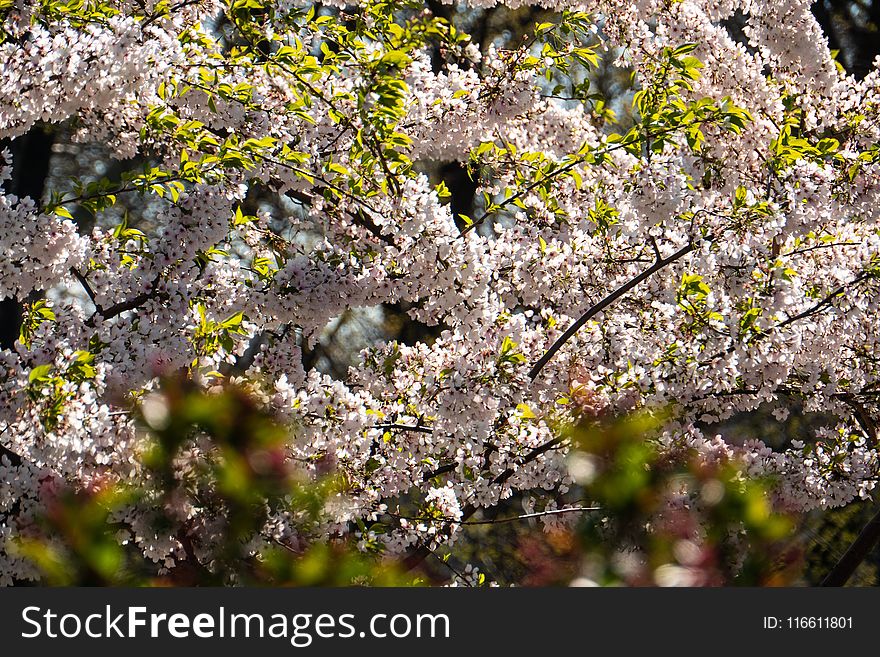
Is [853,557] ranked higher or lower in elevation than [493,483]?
lower

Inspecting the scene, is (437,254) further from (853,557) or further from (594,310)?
(853,557)

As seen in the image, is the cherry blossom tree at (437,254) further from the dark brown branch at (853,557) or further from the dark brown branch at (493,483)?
the dark brown branch at (853,557)

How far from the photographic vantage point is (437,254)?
513cm

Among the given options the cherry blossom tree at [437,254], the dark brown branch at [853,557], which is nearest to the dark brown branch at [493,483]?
the cherry blossom tree at [437,254]

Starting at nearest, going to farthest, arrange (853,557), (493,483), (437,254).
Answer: (437,254)
(853,557)
(493,483)

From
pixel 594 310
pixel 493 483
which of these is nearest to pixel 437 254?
pixel 594 310

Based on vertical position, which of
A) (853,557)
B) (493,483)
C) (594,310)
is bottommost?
(853,557)

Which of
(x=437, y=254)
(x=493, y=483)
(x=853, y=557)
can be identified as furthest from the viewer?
(x=493, y=483)

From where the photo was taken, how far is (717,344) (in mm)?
5176

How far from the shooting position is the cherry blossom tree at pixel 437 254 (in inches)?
176

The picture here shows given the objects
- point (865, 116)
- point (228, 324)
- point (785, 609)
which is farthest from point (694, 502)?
point (865, 116)

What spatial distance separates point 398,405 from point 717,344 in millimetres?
2083

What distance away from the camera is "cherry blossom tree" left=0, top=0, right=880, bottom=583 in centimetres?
447

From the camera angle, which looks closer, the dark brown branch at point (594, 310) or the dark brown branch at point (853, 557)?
the dark brown branch at point (853, 557)
